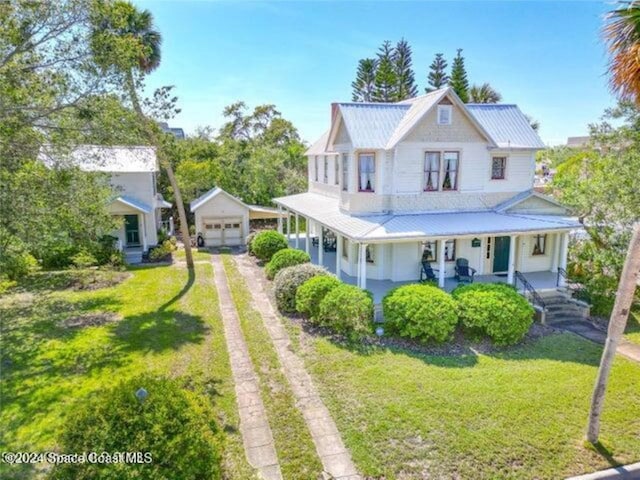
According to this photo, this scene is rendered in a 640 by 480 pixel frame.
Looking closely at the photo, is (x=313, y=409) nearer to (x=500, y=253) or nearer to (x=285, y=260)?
(x=285, y=260)

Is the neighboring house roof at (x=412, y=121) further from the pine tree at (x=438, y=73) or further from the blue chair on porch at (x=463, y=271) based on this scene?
the pine tree at (x=438, y=73)

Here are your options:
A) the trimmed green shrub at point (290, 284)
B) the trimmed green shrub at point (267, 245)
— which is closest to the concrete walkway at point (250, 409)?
the trimmed green shrub at point (290, 284)

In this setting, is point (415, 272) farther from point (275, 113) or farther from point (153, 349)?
point (275, 113)

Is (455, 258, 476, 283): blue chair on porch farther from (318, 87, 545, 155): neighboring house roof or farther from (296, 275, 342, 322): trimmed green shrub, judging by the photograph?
(296, 275, 342, 322): trimmed green shrub

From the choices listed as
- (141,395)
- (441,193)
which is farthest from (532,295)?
(141,395)

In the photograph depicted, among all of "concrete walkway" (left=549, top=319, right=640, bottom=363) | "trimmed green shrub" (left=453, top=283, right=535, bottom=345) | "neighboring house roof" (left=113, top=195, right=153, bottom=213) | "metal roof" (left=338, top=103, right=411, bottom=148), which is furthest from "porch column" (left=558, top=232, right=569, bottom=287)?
"neighboring house roof" (left=113, top=195, right=153, bottom=213)
